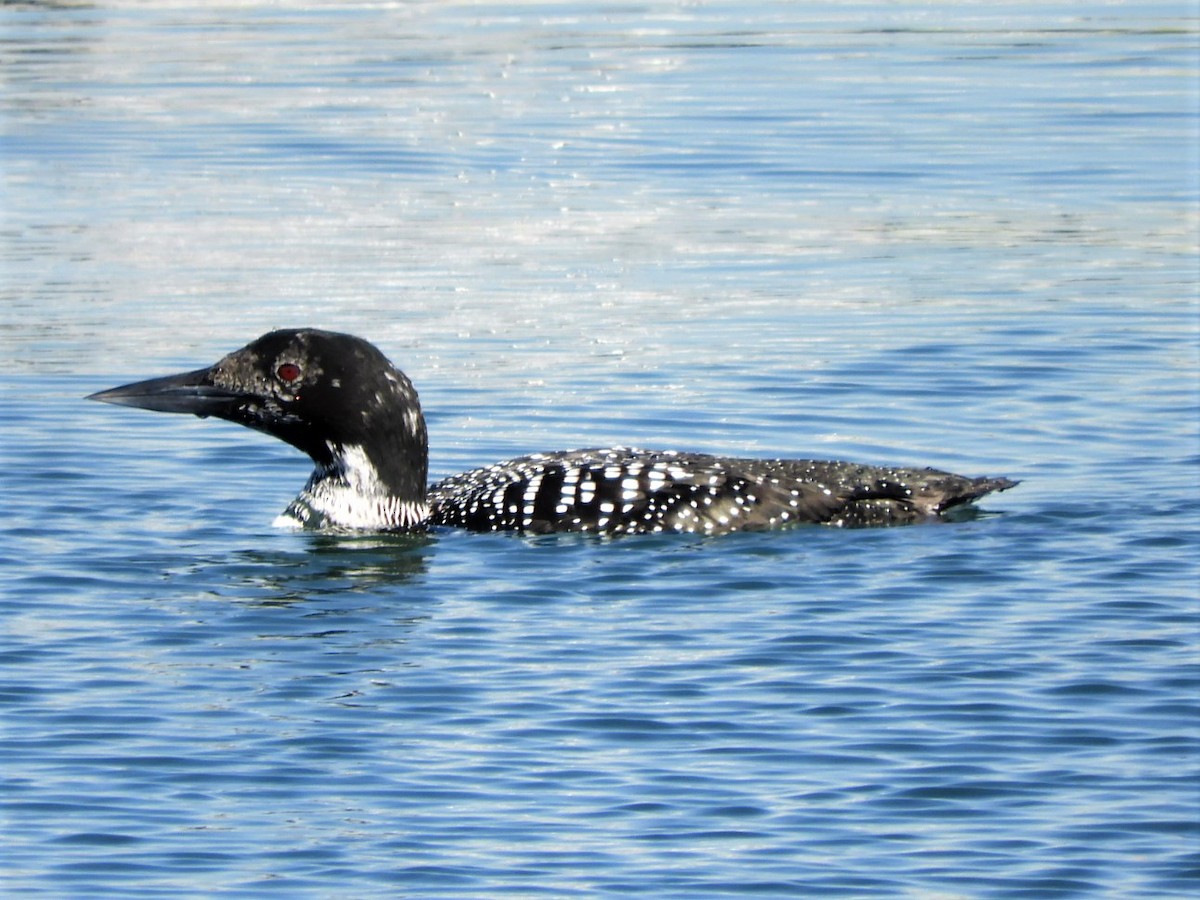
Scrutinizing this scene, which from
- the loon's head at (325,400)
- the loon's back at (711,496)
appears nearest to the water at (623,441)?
the loon's back at (711,496)

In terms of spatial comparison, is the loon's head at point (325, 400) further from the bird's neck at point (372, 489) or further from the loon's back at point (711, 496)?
the loon's back at point (711, 496)

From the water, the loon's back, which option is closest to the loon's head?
the water

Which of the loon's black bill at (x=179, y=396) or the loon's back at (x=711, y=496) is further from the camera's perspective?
the loon's black bill at (x=179, y=396)

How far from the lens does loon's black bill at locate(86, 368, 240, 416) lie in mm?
9500

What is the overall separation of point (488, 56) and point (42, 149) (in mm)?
5637

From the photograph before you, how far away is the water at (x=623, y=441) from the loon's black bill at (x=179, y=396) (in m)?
0.43

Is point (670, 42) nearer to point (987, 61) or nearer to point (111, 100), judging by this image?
point (987, 61)

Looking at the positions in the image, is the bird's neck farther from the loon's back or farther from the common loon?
the loon's back

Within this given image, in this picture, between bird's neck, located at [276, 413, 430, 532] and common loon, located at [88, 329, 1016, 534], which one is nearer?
common loon, located at [88, 329, 1016, 534]

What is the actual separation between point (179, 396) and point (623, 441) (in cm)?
A: 212

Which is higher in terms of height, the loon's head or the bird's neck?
the loon's head

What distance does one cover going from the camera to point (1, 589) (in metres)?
8.48

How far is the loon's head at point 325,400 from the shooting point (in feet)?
30.9

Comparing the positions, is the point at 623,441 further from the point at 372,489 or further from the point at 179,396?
the point at 179,396
